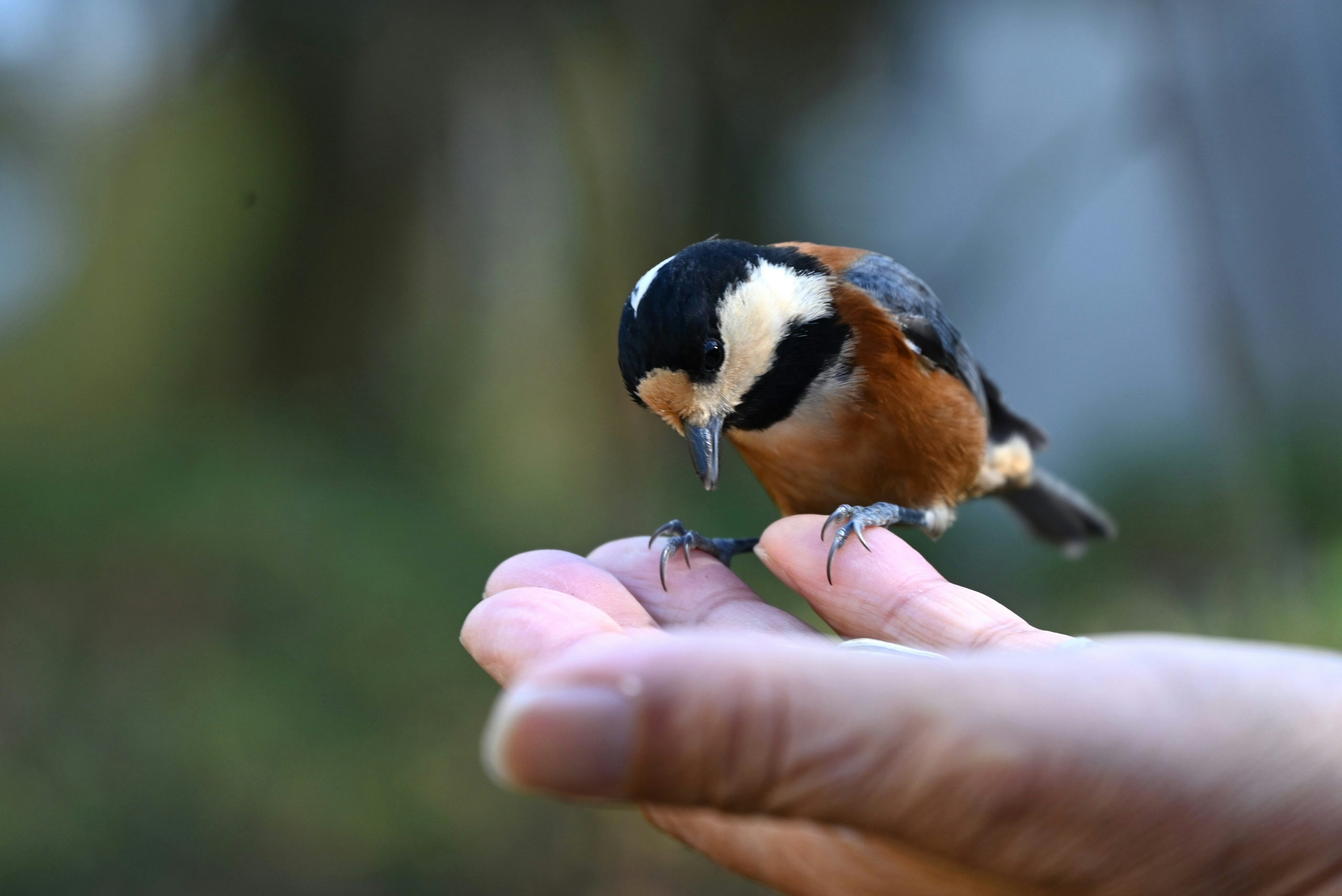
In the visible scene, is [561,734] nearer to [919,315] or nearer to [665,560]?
[665,560]

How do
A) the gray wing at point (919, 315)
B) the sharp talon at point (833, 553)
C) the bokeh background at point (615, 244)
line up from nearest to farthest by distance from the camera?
the sharp talon at point (833, 553), the gray wing at point (919, 315), the bokeh background at point (615, 244)

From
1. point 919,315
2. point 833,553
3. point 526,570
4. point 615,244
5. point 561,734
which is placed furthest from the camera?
point 615,244

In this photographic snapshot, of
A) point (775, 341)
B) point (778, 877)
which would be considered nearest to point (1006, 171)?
point (775, 341)

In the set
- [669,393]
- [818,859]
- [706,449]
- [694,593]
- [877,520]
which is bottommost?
[818,859]

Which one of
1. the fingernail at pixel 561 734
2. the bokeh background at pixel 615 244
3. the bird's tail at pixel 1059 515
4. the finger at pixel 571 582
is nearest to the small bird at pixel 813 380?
the finger at pixel 571 582

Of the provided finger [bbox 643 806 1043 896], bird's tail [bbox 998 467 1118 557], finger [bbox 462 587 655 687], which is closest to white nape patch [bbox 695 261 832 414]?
finger [bbox 462 587 655 687]

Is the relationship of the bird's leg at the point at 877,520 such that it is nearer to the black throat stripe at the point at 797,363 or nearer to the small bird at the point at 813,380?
the small bird at the point at 813,380

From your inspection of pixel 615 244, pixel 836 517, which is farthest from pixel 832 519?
pixel 615 244

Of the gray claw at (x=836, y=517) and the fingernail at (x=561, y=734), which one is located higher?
the gray claw at (x=836, y=517)
